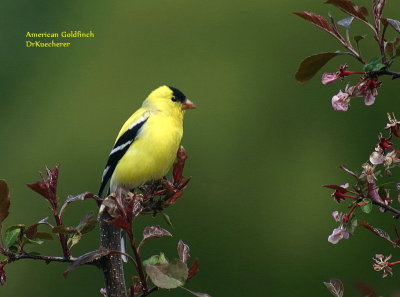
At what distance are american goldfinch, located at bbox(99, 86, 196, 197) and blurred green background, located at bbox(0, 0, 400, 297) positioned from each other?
3.80 m

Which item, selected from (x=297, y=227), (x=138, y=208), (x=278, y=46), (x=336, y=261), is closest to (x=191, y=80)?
(x=278, y=46)

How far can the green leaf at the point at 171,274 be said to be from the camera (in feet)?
4.28

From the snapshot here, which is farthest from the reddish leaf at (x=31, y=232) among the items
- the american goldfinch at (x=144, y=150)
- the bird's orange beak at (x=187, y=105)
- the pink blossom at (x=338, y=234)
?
the bird's orange beak at (x=187, y=105)

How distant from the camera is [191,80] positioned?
8.84m

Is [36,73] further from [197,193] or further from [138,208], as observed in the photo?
[138,208]

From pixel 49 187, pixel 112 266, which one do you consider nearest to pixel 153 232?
pixel 112 266

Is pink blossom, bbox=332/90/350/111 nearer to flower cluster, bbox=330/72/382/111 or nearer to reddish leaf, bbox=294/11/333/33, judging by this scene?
flower cluster, bbox=330/72/382/111

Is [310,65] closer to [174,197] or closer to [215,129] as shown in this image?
[174,197]

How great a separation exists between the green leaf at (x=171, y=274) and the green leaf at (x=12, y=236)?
→ 32 cm

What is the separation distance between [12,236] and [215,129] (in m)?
6.93

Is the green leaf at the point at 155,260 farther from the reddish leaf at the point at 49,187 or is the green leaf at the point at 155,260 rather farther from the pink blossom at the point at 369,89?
the pink blossom at the point at 369,89

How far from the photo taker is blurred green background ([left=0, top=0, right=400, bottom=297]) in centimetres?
772

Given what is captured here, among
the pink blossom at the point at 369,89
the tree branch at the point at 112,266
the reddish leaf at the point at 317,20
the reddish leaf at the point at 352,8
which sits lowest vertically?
the tree branch at the point at 112,266

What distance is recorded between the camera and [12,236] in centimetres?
152
